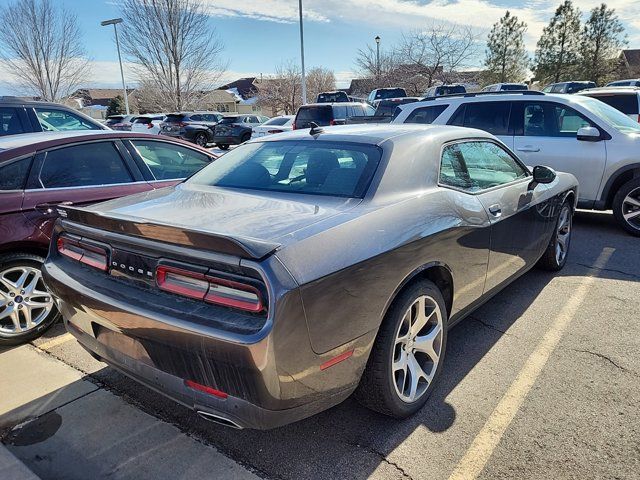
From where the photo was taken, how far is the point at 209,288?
6.63 feet

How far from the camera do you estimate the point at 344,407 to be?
110 inches

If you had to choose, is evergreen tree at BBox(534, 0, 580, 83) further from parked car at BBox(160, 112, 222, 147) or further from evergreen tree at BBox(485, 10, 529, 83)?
parked car at BBox(160, 112, 222, 147)

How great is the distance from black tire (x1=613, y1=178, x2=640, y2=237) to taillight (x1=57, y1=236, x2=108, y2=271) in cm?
626

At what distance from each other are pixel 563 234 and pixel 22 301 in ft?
16.3

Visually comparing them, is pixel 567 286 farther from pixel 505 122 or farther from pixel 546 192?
pixel 505 122

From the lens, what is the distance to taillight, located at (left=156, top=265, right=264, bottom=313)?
1.91 metres

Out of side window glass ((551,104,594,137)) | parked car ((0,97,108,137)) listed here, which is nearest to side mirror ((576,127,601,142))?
side window glass ((551,104,594,137))

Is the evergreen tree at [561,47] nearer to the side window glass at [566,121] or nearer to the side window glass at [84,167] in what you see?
the side window glass at [566,121]

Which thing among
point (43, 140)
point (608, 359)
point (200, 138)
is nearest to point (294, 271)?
point (608, 359)

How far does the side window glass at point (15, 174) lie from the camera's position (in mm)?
3579

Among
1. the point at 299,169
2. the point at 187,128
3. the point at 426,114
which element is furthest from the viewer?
the point at 187,128

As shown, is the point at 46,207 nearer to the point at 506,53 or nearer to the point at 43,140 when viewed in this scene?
the point at 43,140

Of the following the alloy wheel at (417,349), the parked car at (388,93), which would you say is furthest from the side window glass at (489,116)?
the parked car at (388,93)

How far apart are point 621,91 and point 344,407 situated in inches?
397
